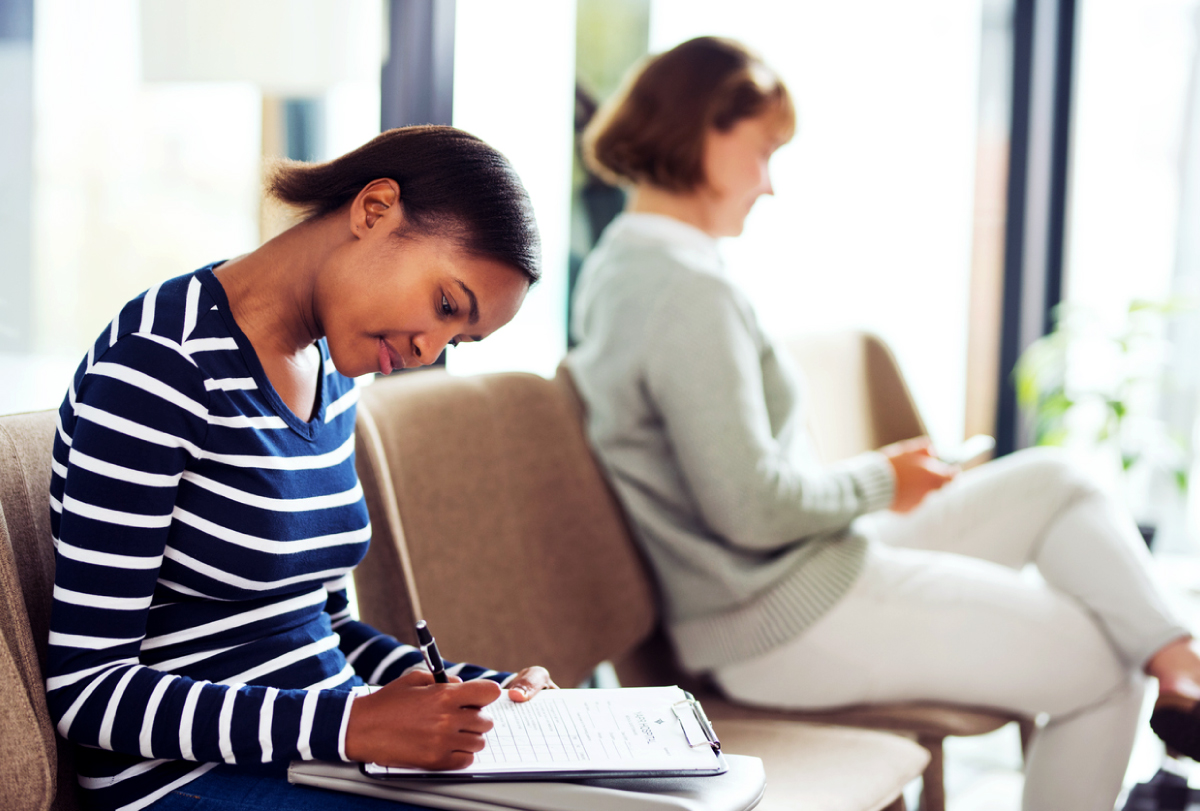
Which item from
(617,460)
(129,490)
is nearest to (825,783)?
(617,460)

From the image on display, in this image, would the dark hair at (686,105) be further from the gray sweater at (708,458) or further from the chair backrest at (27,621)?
the chair backrest at (27,621)

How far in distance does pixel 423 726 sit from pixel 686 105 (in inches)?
43.9

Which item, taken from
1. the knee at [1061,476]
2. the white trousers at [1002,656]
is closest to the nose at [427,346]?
the white trousers at [1002,656]

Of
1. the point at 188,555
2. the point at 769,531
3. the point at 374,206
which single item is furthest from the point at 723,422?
the point at 188,555

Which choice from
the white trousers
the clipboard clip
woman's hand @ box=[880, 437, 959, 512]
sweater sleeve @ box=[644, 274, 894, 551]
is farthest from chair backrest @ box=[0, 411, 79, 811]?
woman's hand @ box=[880, 437, 959, 512]

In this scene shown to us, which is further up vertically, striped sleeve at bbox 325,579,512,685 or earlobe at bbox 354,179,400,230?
earlobe at bbox 354,179,400,230

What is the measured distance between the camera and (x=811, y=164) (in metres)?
3.29

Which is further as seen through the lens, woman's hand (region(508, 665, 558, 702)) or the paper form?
woman's hand (region(508, 665, 558, 702))

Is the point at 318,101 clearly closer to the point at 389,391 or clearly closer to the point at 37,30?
the point at 37,30

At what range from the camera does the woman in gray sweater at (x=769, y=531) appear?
4.83ft

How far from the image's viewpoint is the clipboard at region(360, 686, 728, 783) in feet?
2.63

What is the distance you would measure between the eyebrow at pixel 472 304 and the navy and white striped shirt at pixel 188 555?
7.0 inches

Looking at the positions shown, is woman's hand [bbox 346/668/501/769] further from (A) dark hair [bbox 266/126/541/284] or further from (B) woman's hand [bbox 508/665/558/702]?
(A) dark hair [bbox 266/126/541/284]

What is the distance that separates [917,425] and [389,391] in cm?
137
